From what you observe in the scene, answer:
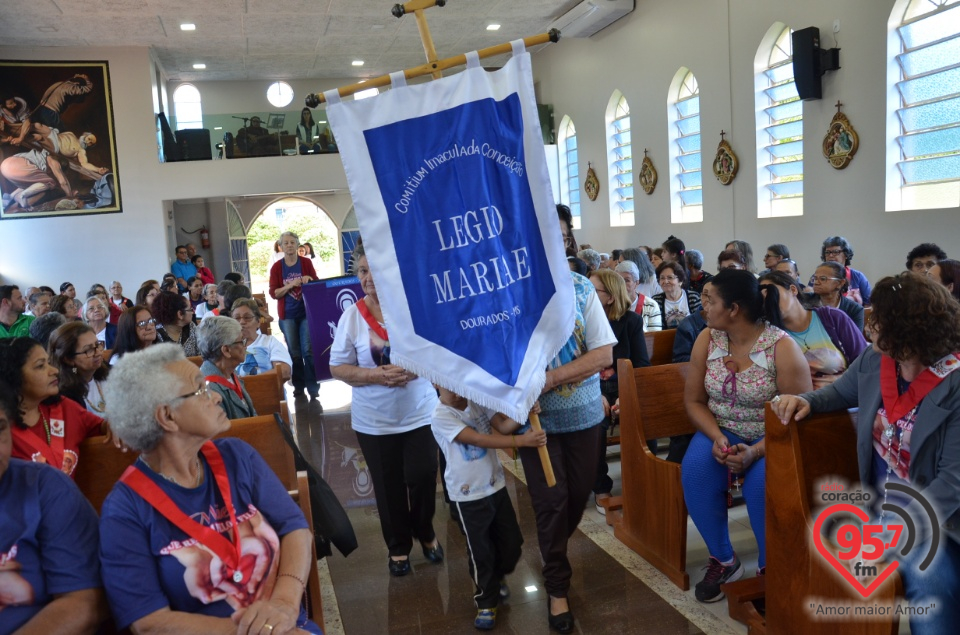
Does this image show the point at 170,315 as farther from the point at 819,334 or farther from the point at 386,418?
the point at 819,334

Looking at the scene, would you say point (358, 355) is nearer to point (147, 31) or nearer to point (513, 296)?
point (513, 296)

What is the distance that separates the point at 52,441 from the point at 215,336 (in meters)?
0.74

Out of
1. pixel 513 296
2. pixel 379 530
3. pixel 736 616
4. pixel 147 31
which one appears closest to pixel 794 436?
pixel 736 616

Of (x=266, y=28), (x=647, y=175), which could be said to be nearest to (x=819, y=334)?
(x=647, y=175)

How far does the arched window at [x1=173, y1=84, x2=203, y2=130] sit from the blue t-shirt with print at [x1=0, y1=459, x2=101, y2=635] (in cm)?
1808

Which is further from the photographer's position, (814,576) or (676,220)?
(676,220)

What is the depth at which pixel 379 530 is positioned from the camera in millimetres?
4160

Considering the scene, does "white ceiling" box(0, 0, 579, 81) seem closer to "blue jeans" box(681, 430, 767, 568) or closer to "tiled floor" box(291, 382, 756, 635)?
"tiled floor" box(291, 382, 756, 635)

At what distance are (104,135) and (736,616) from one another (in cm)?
1464

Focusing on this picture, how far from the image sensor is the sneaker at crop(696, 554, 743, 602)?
3100 millimetres

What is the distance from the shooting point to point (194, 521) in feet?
6.34

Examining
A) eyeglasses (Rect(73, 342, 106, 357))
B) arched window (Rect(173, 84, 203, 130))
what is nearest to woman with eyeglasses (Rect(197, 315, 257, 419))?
eyeglasses (Rect(73, 342, 106, 357))

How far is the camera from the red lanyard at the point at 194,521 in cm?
189

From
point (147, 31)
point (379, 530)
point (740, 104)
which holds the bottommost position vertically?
point (379, 530)
